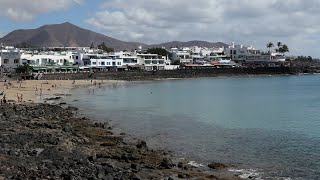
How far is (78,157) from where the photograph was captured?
18.2 metres

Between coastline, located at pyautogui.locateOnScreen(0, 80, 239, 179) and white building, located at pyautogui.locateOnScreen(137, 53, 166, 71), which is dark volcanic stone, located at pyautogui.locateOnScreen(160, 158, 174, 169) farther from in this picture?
white building, located at pyautogui.locateOnScreen(137, 53, 166, 71)

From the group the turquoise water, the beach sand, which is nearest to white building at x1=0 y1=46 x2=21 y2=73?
the beach sand

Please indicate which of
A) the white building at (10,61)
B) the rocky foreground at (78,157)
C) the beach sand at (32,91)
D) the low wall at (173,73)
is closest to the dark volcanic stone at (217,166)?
the rocky foreground at (78,157)

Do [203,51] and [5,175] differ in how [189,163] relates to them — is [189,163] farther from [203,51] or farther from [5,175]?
[203,51]

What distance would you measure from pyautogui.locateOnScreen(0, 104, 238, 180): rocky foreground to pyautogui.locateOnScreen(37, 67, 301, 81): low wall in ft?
214

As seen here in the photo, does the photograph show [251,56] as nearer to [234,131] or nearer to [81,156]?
[234,131]

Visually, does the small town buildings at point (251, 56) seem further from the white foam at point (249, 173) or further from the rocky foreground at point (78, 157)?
the white foam at point (249, 173)

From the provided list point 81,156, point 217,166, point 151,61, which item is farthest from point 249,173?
point 151,61

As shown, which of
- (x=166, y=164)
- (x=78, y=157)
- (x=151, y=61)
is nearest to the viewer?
(x=78, y=157)

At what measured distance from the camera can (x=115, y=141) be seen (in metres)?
24.5

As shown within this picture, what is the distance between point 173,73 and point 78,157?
338 feet

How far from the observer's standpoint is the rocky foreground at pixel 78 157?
50.4 ft

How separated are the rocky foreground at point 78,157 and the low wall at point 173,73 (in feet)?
214

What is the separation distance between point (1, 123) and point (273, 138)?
1700 cm
